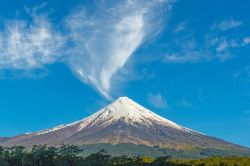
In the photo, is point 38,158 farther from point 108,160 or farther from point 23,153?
point 108,160

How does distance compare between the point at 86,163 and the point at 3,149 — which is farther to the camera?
the point at 3,149

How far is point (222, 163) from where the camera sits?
120 m

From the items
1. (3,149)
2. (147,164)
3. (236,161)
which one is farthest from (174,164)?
(3,149)

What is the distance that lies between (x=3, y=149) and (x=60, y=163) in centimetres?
1827

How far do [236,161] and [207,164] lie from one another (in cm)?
705

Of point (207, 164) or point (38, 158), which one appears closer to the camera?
point (38, 158)

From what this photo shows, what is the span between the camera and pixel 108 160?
119188 mm

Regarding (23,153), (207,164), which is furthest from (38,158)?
(207,164)

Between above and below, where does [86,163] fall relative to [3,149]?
below

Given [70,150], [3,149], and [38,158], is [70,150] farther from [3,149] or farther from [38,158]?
[3,149]

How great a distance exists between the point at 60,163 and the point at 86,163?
6.09 meters

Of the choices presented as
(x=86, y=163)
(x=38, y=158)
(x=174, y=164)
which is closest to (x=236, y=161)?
(x=174, y=164)

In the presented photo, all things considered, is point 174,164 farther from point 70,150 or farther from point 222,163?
point 70,150

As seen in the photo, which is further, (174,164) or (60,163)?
(174,164)
